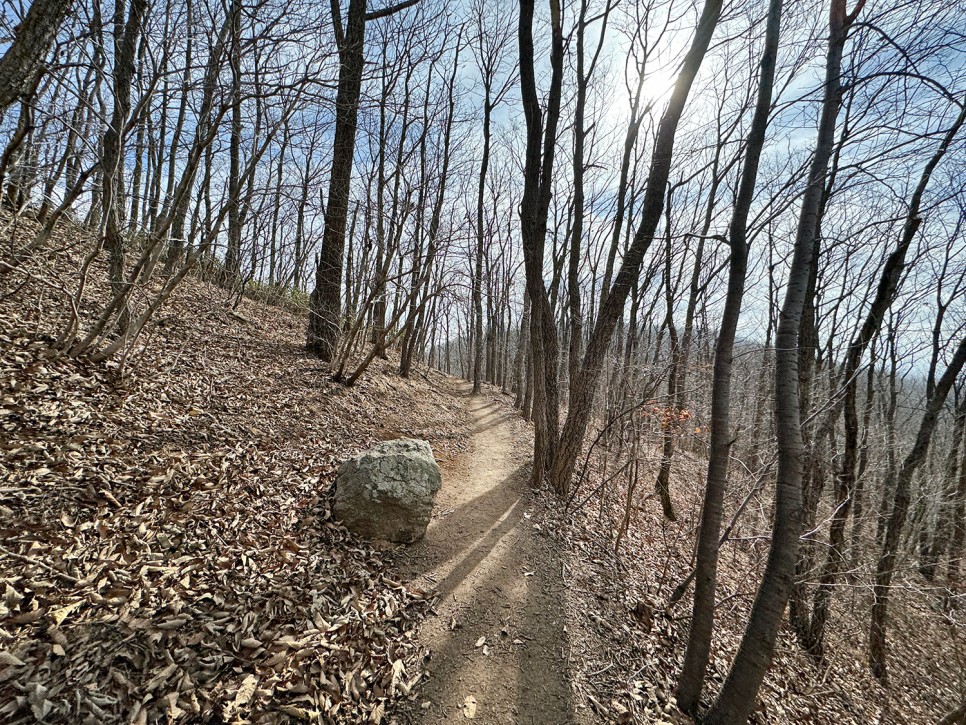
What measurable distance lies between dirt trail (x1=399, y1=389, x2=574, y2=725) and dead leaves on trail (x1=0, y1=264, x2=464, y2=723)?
1.05ft

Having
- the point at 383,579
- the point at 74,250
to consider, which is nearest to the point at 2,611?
the point at 383,579

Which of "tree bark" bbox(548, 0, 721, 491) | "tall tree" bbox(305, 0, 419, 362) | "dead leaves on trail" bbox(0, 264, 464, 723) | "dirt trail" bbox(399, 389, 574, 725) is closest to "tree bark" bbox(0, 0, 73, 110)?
"dead leaves on trail" bbox(0, 264, 464, 723)

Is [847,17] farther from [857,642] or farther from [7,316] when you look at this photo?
[857,642]

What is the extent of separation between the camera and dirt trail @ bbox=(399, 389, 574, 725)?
280 cm

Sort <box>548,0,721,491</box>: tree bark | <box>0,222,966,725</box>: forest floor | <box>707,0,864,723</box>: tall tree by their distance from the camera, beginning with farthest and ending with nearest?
<box>548,0,721,491</box>: tree bark, <box>707,0,864,723</box>: tall tree, <box>0,222,966,725</box>: forest floor

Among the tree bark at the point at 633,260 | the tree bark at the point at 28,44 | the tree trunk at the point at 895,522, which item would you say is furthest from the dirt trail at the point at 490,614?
the tree trunk at the point at 895,522

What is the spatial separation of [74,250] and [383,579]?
8305 millimetres

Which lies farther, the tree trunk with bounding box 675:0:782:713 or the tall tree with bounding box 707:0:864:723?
the tree trunk with bounding box 675:0:782:713

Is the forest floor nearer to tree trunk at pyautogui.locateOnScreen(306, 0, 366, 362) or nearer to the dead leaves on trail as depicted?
the dead leaves on trail

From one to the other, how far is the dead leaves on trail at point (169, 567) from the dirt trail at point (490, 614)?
32cm

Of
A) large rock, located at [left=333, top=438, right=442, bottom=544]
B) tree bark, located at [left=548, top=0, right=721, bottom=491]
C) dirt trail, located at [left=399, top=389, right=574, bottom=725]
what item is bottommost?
dirt trail, located at [left=399, top=389, right=574, bottom=725]

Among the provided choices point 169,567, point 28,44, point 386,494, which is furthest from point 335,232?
point 169,567

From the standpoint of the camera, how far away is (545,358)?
6309 millimetres

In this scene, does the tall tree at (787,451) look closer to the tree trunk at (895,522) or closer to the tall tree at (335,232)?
the tree trunk at (895,522)
